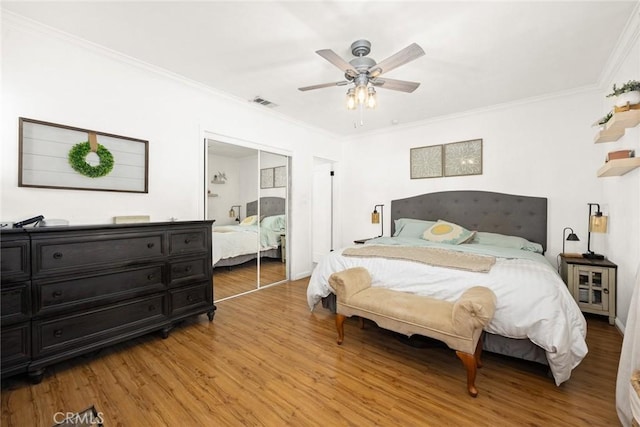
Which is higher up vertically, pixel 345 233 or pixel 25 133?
pixel 25 133

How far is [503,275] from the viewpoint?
2.19 m

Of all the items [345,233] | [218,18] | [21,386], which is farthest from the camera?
[345,233]

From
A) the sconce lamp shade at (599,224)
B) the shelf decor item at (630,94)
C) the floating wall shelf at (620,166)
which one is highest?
the shelf decor item at (630,94)

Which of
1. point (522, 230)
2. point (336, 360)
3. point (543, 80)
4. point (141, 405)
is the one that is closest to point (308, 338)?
point (336, 360)

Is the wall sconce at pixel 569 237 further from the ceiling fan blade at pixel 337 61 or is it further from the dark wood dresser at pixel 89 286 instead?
the dark wood dresser at pixel 89 286

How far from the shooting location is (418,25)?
2180 mm

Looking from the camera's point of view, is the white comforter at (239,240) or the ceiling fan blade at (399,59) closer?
the ceiling fan blade at (399,59)

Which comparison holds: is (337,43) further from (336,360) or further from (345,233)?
(345,233)

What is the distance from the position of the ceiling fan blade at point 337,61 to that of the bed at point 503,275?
1770 mm

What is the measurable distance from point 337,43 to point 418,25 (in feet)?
2.19

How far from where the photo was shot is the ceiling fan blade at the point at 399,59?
6.35 ft

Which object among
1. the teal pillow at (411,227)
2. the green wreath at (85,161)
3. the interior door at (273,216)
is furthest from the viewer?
the interior door at (273,216)

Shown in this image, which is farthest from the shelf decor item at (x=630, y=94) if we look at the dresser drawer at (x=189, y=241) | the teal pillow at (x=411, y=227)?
the dresser drawer at (x=189, y=241)

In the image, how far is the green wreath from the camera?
94.1 inches
